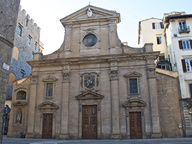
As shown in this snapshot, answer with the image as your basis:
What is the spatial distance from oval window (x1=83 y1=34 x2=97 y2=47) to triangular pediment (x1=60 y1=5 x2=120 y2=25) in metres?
2.04

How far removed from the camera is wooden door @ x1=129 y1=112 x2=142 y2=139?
62.3 ft

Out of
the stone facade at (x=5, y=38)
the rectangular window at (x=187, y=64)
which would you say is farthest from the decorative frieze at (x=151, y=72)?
the stone facade at (x=5, y=38)

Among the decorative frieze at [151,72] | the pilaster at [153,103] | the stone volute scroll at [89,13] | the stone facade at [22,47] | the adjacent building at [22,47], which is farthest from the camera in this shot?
the stone facade at [22,47]

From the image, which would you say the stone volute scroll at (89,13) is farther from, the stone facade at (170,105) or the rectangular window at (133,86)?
the stone facade at (170,105)

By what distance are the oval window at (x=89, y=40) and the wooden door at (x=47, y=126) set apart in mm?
8700

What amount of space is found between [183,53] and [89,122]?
12.5 m

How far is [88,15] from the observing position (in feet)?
76.7

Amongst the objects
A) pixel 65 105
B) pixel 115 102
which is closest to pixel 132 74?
pixel 115 102

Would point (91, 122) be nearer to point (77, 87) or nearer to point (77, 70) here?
point (77, 87)

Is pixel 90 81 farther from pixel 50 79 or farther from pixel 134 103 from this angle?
pixel 134 103

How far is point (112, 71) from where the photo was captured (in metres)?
20.7

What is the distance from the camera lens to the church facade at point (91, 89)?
63.9 feet

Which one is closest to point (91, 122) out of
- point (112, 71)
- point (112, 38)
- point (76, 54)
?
point (112, 71)

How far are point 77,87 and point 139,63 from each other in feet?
22.7
